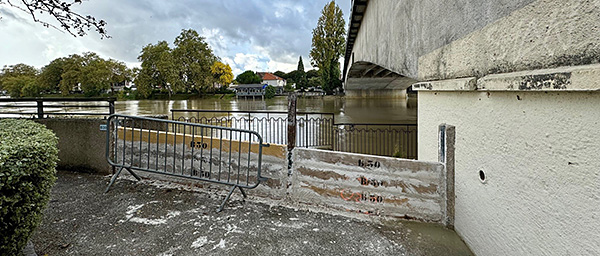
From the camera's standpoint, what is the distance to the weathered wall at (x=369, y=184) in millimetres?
3336

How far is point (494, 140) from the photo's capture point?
2395 mm

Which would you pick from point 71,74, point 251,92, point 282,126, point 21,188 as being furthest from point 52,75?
point 21,188

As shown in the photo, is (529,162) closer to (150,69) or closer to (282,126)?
(282,126)

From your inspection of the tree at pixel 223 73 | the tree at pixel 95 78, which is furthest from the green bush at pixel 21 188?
the tree at pixel 95 78

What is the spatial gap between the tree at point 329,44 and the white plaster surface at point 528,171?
3640 centimetres

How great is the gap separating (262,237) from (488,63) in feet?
8.95

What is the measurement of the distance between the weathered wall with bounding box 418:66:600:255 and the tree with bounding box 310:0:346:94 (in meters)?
36.4

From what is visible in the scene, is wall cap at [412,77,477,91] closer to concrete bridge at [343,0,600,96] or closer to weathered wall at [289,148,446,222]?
concrete bridge at [343,0,600,96]

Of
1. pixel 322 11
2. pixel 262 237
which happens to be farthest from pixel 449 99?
pixel 322 11

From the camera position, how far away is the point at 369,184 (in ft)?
11.7

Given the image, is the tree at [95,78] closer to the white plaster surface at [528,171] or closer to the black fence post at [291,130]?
the black fence post at [291,130]

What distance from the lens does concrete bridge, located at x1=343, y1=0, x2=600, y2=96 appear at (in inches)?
61.6

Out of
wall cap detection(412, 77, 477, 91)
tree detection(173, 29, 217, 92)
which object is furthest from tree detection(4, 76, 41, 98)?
wall cap detection(412, 77, 477, 91)

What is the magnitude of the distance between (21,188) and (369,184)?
3.30 m
